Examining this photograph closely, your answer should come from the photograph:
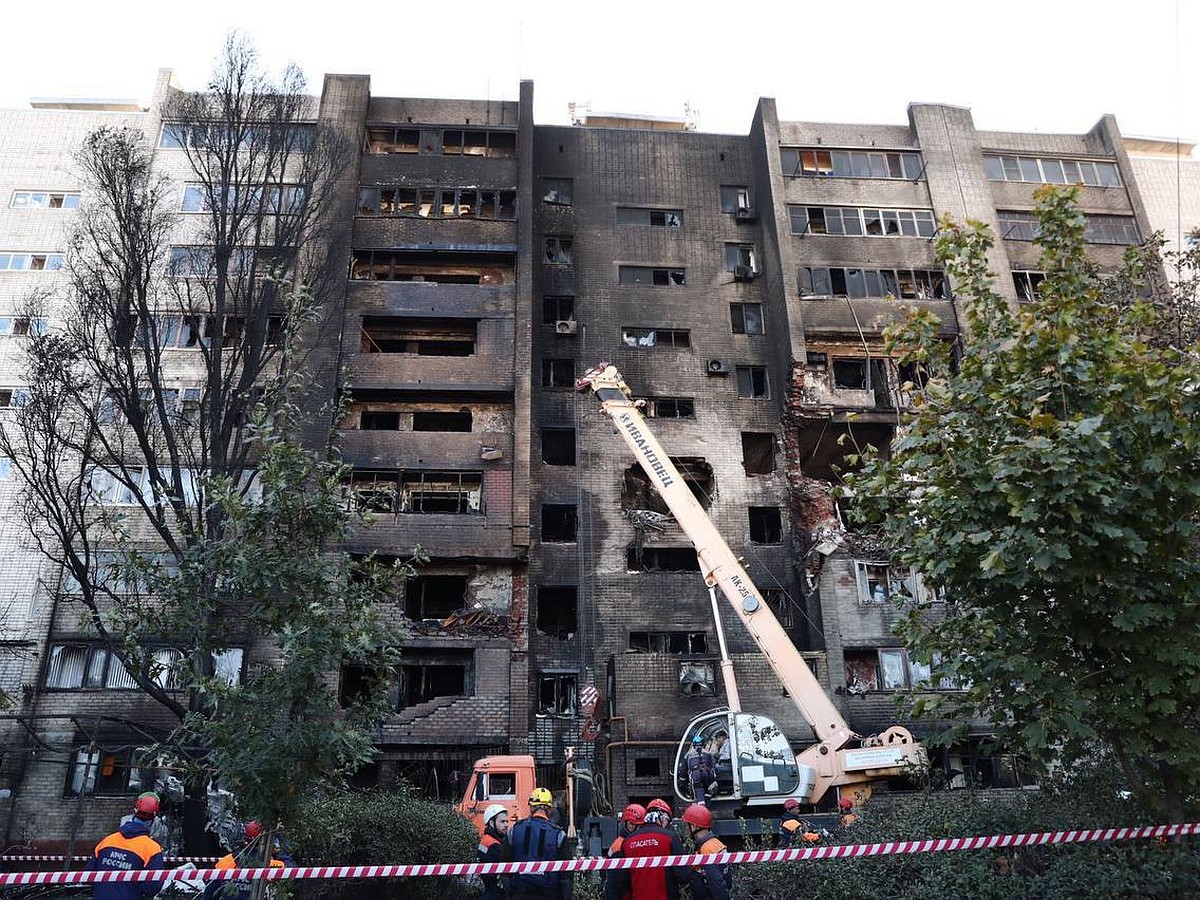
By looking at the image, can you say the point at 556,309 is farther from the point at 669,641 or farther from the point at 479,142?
the point at 669,641

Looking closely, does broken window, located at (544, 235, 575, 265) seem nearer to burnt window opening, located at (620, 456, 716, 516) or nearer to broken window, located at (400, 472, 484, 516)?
burnt window opening, located at (620, 456, 716, 516)

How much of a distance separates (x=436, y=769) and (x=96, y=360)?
553 inches

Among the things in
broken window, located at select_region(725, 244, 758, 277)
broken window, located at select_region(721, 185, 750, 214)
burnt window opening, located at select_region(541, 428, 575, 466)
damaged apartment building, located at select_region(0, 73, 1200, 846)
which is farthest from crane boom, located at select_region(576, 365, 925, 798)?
broken window, located at select_region(721, 185, 750, 214)

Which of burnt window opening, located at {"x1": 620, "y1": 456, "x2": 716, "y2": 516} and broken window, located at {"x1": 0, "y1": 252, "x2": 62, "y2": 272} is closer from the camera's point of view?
burnt window opening, located at {"x1": 620, "y1": 456, "x2": 716, "y2": 516}

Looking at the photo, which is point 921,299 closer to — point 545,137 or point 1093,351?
point 545,137

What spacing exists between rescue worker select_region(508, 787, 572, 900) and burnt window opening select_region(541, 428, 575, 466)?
76.9 ft

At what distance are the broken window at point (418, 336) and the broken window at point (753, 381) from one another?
9713 millimetres

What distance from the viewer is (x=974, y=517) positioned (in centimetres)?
1095

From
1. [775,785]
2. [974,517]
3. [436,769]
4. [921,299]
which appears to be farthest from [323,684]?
[921,299]

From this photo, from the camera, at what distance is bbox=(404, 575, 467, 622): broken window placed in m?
30.0

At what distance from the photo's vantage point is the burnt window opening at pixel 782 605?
30.2 m

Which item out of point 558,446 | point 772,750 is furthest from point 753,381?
point 772,750

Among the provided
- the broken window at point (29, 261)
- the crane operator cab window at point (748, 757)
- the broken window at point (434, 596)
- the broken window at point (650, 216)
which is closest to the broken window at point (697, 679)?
the crane operator cab window at point (748, 757)

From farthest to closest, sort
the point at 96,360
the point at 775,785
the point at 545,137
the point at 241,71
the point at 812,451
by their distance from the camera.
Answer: the point at 545,137 < the point at 812,451 < the point at 241,71 < the point at 96,360 < the point at 775,785
